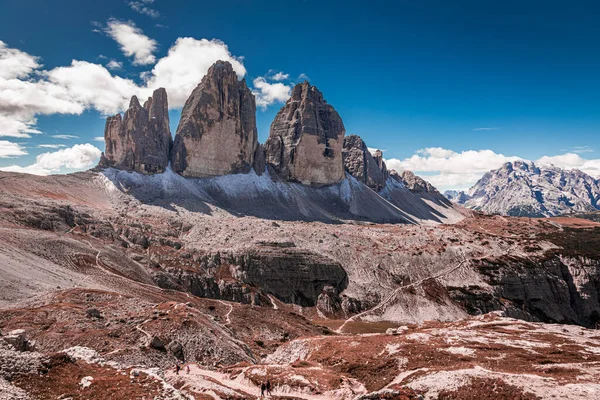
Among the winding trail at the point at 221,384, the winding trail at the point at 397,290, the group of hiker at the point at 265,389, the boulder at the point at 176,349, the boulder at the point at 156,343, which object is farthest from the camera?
the winding trail at the point at 397,290

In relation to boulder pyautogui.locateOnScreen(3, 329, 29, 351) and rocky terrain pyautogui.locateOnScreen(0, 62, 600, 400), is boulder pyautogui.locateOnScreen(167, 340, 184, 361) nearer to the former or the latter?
rocky terrain pyautogui.locateOnScreen(0, 62, 600, 400)

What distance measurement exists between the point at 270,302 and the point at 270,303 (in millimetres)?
523

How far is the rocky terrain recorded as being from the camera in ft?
104

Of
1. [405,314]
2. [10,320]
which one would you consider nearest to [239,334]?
[10,320]

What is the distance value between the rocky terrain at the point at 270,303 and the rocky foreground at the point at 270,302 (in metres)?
0.30

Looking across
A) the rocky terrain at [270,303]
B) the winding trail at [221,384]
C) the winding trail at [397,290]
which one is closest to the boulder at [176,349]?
the rocky terrain at [270,303]

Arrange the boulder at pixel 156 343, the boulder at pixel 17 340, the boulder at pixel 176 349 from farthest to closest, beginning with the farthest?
1. the boulder at pixel 176 349
2. the boulder at pixel 156 343
3. the boulder at pixel 17 340

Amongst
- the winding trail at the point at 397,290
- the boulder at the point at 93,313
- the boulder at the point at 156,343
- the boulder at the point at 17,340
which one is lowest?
the winding trail at the point at 397,290

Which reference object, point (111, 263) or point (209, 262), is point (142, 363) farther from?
point (209, 262)

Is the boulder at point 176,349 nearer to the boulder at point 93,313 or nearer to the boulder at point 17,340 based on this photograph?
the boulder at point 93,313

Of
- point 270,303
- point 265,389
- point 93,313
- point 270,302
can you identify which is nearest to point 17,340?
point 93,313

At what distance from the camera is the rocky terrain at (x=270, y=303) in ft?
104

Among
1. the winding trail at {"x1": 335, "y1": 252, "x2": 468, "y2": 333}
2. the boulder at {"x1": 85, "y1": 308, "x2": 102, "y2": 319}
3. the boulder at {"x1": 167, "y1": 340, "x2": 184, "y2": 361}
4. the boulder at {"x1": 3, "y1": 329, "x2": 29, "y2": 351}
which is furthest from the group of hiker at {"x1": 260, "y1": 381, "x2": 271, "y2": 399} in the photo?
the winding trail at {"x1": 335, "y1": 252, "x2": 468, "y2": 333}

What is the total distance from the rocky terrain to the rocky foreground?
30 centimetres
